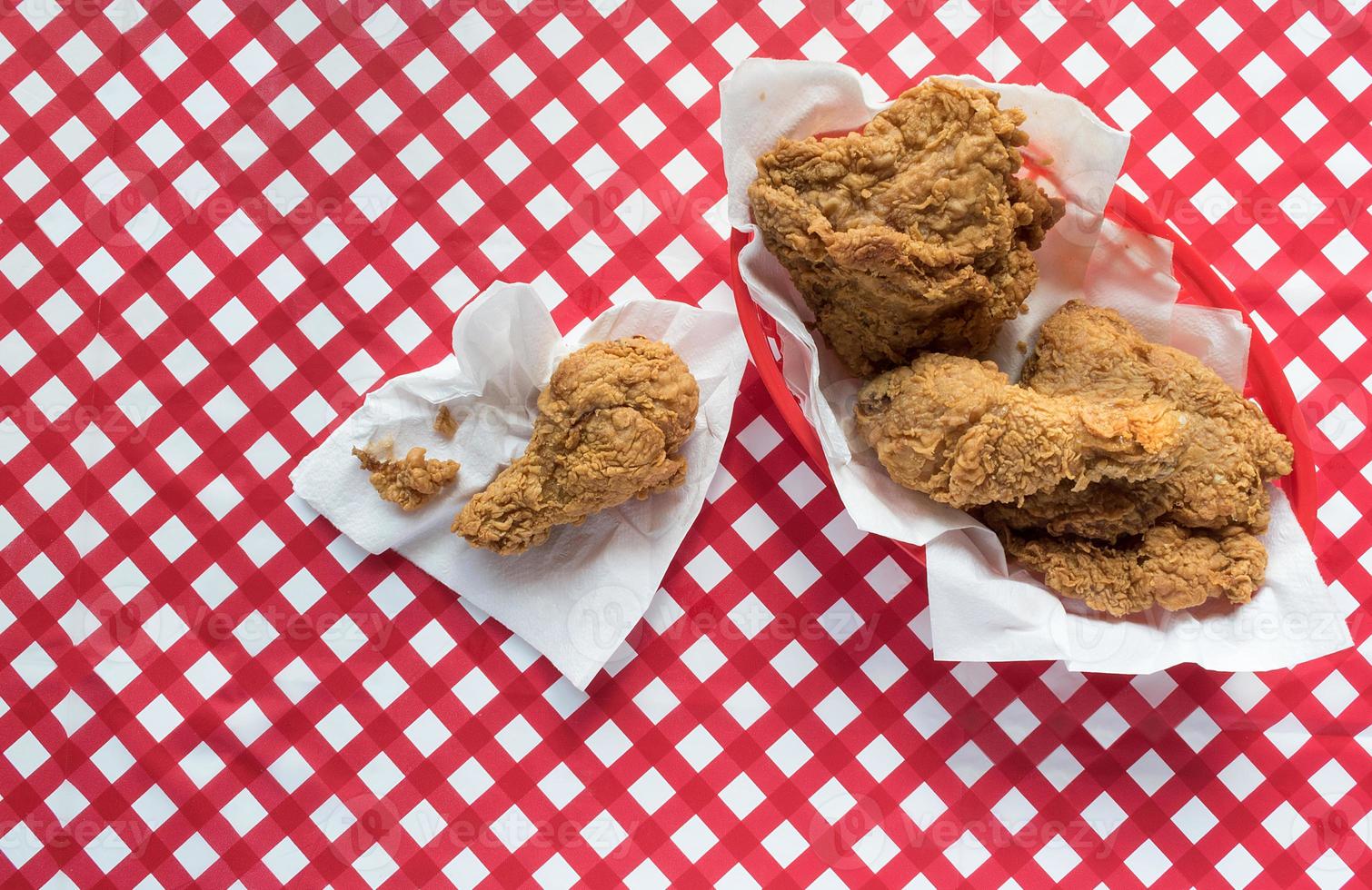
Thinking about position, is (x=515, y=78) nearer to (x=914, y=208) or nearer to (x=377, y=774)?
(x=914, y=208)

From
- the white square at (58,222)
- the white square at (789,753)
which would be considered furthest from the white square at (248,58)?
the white square at (789,753)

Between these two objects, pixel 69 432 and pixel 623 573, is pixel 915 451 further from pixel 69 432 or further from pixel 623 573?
pixel 69 432

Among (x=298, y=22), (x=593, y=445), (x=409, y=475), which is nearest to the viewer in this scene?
(x=593, y=445)

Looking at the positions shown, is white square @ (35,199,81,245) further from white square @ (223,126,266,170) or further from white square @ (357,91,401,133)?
white square @ (357,91,401,133)

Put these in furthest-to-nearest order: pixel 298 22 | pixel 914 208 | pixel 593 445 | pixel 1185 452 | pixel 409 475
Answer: pixel 298 22 < pixel 409 475 < pixel 593 445 < pixel 1185 452 < pixel 914 208

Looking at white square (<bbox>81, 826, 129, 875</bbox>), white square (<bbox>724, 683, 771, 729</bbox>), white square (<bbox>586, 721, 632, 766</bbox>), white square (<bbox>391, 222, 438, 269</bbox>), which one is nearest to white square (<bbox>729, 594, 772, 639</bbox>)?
white square (<bbox>724, 683, 771, 729</bbox>)

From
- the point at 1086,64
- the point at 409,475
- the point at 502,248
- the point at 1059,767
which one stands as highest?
the point at 502,248

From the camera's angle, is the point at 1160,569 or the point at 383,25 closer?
the point at 1160,569

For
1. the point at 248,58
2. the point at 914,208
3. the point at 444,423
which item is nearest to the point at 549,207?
the point at 444,423
